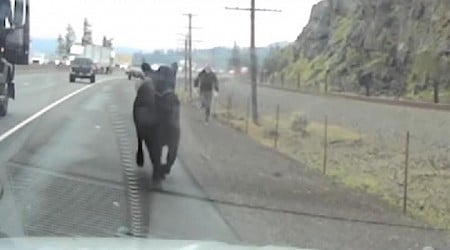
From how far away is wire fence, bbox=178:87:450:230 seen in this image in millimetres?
13722

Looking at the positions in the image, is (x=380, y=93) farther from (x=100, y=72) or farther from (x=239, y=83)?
(x=100, y=72)

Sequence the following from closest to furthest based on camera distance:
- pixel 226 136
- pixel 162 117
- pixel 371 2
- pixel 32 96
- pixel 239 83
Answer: pixel 162 117, pixel 226 136, pixel 32 96, pixel 239 83, pixel 371 2

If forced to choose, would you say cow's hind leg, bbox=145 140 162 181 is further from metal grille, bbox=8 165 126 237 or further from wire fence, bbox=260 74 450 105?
wire fence, bbox=260 74 450 105

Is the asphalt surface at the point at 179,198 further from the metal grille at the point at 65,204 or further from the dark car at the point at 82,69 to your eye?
the dark car at the point at 82,69

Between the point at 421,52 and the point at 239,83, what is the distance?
9450mm

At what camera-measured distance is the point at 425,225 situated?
10656 millimetres

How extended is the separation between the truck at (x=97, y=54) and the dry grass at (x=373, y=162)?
12160 millimetres

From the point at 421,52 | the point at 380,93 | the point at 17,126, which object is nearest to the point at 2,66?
the point at 17,126

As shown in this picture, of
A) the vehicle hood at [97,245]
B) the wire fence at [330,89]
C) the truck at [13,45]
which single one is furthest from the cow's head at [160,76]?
the wire fence at [330,89]

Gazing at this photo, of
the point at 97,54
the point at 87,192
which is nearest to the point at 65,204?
the point at 87,192

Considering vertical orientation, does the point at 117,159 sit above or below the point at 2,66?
below

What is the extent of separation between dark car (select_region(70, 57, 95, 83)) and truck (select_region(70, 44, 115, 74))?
38 centimetres

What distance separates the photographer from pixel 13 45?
17391mm

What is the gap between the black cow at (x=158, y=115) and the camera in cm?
1219
